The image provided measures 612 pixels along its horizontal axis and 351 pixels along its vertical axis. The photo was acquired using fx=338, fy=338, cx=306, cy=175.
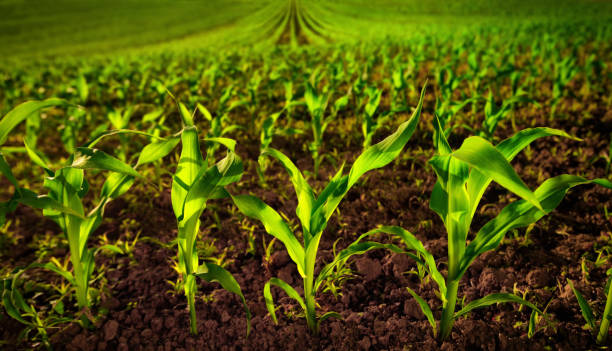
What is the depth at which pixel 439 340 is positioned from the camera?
4.46 ft

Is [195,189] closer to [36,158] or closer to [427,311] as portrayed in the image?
[36,158]

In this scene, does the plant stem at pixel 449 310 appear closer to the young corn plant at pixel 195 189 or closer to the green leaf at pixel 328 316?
the green leaf at pixel 328 316

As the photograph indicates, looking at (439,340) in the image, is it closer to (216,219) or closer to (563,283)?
(563,283)

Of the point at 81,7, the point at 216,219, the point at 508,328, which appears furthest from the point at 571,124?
the point at 81,7

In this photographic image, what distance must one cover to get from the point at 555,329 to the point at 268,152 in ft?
4.36

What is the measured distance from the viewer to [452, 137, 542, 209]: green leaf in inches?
30.4

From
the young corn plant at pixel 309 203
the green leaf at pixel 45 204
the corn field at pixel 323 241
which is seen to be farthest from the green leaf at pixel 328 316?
the green leaf at pixel 45 204

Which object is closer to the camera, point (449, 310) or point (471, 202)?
point (471, 202)

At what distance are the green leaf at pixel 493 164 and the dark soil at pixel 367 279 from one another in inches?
33.3

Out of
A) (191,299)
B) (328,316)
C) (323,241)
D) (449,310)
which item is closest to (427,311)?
(449,310)

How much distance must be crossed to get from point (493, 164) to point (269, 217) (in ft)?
2.40

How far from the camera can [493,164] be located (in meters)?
0.80

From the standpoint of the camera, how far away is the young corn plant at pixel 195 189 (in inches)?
43.1

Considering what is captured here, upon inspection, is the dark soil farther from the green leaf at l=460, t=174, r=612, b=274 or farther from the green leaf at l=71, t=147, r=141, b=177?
the green leaf at l=71, t=147, r=141, b=177
